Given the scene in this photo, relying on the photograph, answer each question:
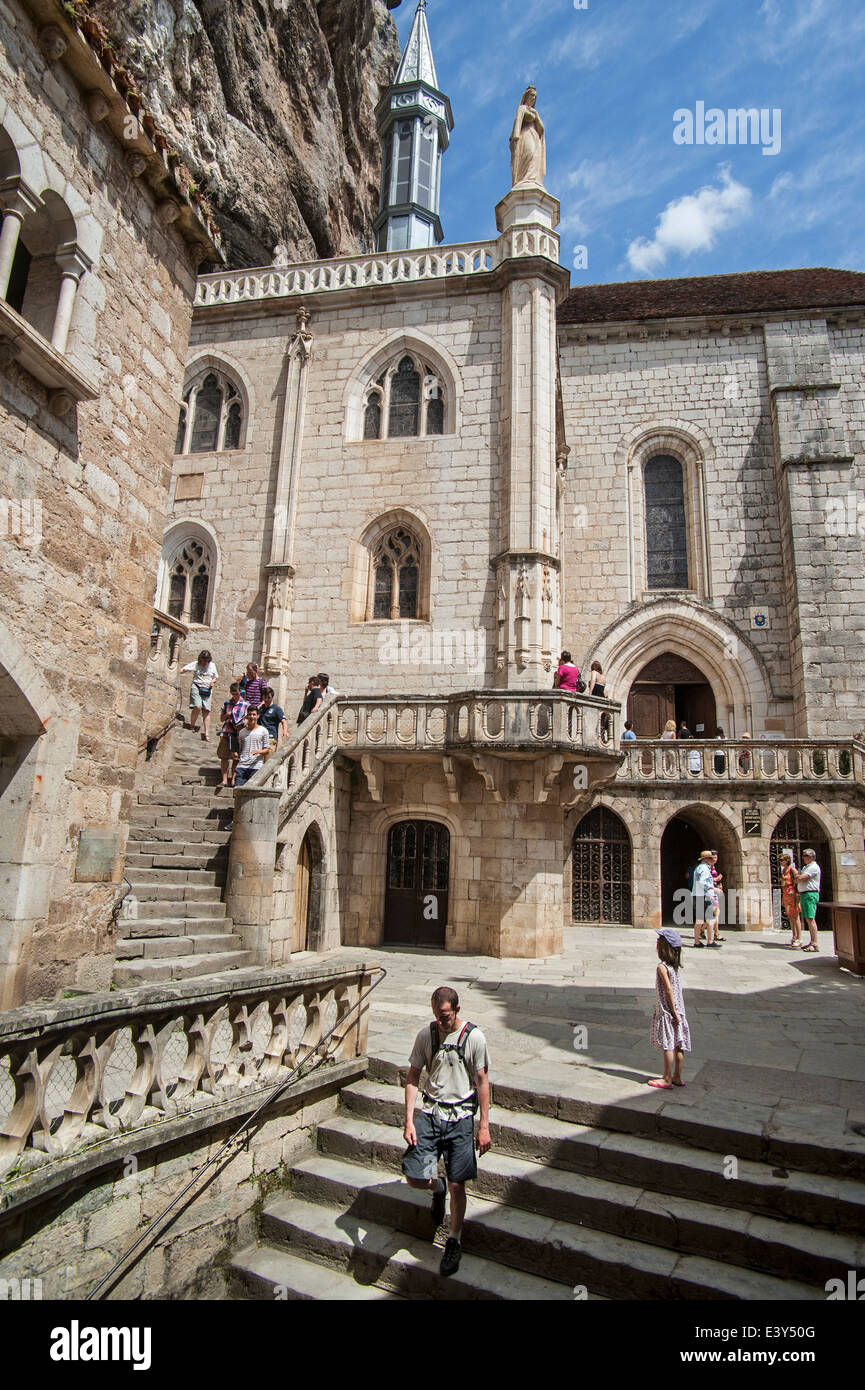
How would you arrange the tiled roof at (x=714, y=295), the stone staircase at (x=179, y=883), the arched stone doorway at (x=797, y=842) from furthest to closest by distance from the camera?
the tiled roof at (x=714, y=295) → the arched stone doorway at (x=797, y=842) → the stone staircase at (x=179, y=883)

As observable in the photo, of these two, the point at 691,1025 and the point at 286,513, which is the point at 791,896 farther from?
the point at 286,513

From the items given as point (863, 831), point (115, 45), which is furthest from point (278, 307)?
point (863, 831)

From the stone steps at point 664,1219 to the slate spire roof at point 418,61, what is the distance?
141 ft

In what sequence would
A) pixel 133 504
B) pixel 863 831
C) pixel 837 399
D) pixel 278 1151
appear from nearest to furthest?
pixel 278 1151 < pixel 133 504 < pixel 863 831 < pixel 837 399

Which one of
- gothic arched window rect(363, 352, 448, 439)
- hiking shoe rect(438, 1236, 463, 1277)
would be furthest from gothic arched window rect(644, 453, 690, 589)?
hiking shoe rect(438, 1236, 463, 1277)

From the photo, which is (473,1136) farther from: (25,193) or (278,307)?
(278,307)

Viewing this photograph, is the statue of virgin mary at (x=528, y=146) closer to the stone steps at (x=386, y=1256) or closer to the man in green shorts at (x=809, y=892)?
the man in green shorts at (x=809, y=892)

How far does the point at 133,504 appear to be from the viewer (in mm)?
7984

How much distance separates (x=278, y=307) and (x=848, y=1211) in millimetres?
19058

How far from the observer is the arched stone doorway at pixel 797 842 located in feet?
54.6

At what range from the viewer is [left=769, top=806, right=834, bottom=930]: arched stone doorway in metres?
16.7

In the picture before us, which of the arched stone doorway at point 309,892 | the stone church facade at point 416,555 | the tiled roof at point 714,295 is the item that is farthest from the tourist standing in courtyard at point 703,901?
the tiled roof at point 714,295

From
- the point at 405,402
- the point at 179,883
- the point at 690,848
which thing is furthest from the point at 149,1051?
the point at 690,848
